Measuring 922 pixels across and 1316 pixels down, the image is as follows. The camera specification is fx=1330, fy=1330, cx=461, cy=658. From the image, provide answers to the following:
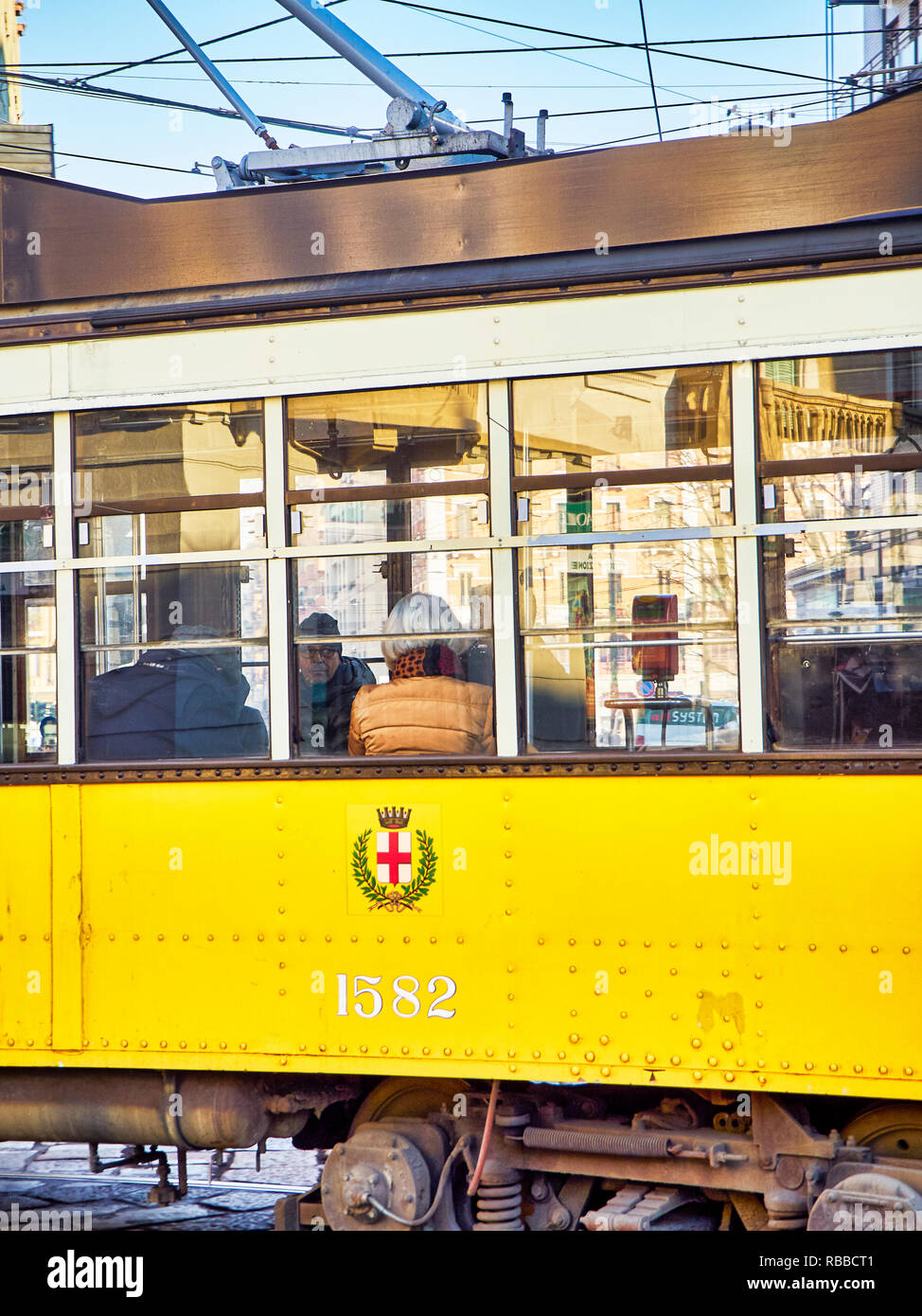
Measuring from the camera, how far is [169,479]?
14.1 ft

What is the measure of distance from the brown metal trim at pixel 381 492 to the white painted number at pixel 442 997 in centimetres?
145

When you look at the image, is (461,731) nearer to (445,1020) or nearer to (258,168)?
(445,1020)

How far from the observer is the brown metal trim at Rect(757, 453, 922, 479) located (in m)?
3.66

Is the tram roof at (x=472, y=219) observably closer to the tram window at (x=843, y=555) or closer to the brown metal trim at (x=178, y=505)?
the tram window at (x=843, y=555)

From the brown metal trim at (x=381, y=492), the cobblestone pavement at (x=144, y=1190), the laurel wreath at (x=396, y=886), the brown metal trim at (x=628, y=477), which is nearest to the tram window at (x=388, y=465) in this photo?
the brown metal trim at (x=381, y=492)

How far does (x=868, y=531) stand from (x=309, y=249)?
78.4 inches

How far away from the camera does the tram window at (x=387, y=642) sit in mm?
4039

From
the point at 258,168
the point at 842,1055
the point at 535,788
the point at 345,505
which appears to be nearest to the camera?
the point at 842,1055

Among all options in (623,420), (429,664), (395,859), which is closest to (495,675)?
(429,664)

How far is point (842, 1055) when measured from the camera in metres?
3.61

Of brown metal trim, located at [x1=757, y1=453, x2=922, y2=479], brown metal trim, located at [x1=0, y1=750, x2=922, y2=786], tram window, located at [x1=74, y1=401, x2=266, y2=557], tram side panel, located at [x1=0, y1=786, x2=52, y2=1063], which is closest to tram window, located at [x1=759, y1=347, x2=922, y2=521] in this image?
brown metal trim, located at [x1=757, y1=453, x2=922, y2=479]

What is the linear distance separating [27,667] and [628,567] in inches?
79.3

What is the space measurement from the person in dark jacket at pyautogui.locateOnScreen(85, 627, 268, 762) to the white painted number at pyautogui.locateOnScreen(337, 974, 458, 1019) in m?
0.77

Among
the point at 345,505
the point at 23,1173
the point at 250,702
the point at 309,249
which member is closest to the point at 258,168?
the point at 309,249
